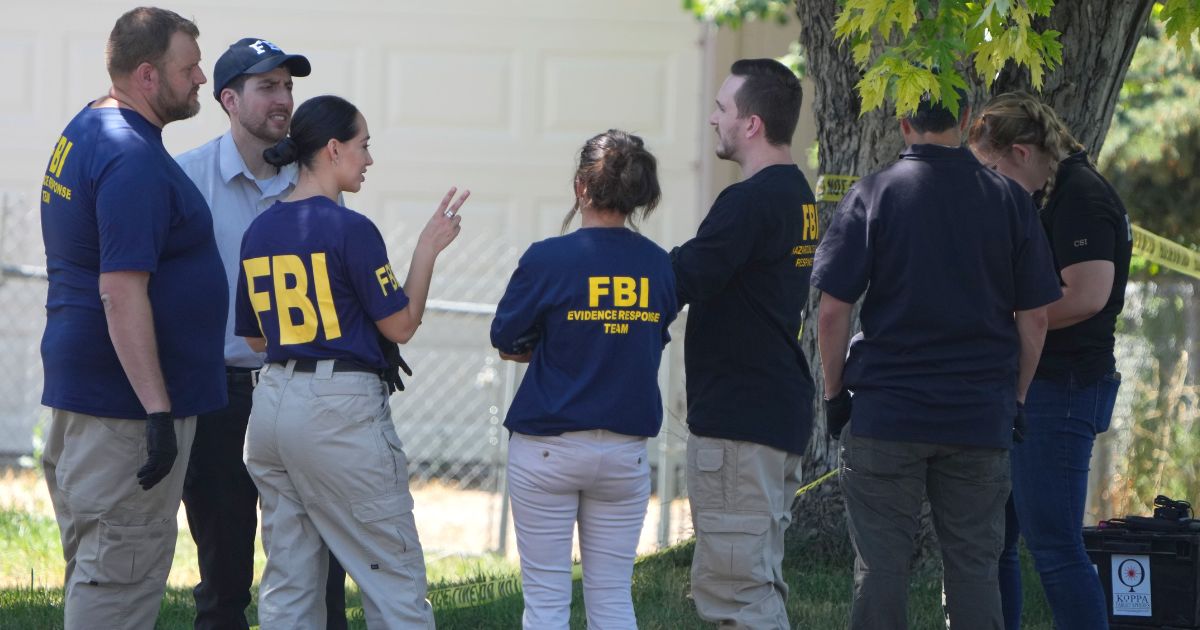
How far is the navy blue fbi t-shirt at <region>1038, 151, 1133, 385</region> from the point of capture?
397 cm

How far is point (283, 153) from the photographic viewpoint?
364 centimetres

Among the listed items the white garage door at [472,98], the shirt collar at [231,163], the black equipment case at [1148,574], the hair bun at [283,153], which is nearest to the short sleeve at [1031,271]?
the black equipment case at [1148,574]

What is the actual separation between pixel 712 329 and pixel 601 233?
0.44 metres

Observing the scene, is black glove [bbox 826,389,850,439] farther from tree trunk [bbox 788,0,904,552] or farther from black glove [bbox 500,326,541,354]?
tree trunk [bbox 788,0,904,552]

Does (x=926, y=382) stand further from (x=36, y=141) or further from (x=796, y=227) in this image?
(x=36, y=141)

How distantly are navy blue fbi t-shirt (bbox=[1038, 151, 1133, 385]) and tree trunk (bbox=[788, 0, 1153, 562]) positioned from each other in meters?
1.12

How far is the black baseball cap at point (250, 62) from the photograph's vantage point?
416cm

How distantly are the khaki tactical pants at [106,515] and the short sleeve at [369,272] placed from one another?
61cm

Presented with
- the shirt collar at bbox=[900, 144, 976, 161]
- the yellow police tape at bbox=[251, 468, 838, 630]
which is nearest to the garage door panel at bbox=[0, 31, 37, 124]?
the yellow police tape at bbox=[251, 468, 838, 630]

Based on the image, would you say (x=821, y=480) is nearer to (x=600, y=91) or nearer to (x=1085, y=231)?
(x=1085, y=231)

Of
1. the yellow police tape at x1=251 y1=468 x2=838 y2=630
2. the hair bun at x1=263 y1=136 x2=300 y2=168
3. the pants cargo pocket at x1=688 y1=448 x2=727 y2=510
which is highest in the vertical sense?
the hair bun at x1=263 y1=136 x2=300 y2=168

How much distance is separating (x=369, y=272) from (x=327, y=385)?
30 centimetres

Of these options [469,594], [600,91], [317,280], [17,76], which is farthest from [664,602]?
[17,76]

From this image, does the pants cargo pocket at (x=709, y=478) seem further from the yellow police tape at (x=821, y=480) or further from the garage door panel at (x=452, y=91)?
the garage door panel at (x=452, y=91)
